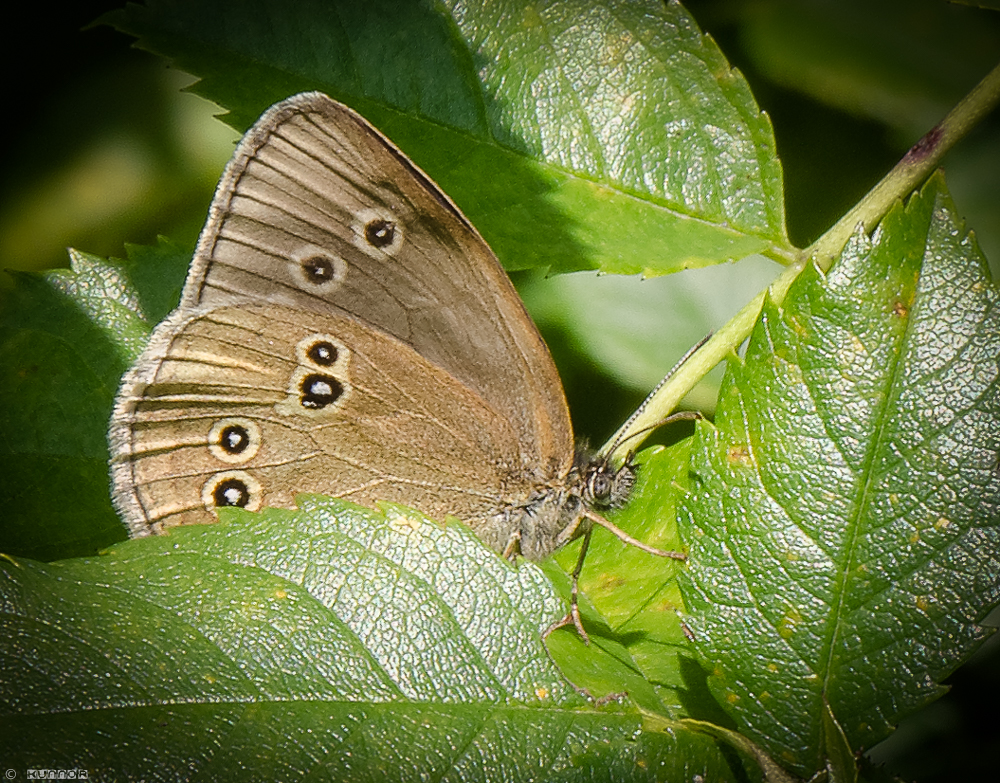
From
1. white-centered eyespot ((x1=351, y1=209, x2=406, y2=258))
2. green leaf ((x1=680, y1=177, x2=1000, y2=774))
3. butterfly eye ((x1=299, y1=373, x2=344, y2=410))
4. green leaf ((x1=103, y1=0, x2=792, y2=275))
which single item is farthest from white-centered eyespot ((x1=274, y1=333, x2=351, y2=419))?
green leaf ((x1=680, y1=177, x2=1000, y2=774))

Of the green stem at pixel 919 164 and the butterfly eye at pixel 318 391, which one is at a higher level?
the green stem at pixel 919 164

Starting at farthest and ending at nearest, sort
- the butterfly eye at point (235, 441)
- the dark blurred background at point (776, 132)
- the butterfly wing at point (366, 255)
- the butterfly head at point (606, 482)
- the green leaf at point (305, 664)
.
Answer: the dark blurred background at point (776, 132) < the butterfly eye at point (235, 441) < the butterfly head at point (606, 482) < the butterfly wing at point (366, 255) < the green leaf at point (305, 664)

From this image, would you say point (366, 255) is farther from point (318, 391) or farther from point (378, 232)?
point (318, 391)

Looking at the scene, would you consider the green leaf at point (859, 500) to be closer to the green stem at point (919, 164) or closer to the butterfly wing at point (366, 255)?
the green stem at point (919, 164)

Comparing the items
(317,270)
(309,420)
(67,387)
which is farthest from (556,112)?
(67,387)

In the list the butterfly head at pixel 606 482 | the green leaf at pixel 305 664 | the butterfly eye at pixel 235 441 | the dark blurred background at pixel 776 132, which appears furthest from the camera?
the dark blurred background at pixel 776 132

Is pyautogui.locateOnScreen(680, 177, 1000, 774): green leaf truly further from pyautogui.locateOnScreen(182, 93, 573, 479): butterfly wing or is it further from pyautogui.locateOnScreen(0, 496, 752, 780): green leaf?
pyautogui.locateOnScreen(182, 93, 573, 479): butterfly wing

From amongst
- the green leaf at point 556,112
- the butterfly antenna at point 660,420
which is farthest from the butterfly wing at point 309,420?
the green leaf at point 556,112
